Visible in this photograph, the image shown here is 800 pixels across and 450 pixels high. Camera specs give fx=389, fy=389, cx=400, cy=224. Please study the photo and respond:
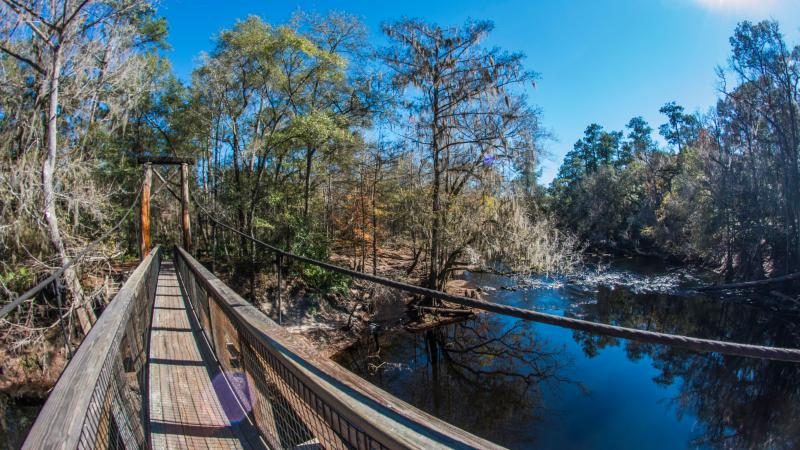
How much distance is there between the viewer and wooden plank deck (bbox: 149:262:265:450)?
1721 mm

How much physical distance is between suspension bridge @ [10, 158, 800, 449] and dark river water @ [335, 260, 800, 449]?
20.8 ft

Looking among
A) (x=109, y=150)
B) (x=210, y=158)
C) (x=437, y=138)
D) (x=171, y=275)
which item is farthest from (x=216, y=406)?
(x=210, y=158)

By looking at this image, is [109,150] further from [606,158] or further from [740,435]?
[606,158]

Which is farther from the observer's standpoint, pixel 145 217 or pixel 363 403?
pixel 145 217

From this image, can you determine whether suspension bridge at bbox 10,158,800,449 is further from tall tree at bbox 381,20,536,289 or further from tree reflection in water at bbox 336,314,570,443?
tall tree at bbox 381,20,536,289

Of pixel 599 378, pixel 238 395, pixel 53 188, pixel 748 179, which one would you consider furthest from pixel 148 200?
pixel 748 179

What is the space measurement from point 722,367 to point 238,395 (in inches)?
507

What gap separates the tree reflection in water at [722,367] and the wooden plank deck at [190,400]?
338 inches

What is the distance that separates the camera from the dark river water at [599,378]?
732 centimetres

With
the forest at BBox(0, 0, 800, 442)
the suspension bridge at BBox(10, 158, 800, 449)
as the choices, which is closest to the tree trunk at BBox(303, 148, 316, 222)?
the forest at BBox(0, 0, 800, 442)

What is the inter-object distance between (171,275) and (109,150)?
383 inches

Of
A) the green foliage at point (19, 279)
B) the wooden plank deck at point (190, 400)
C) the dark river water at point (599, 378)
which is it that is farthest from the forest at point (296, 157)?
the wooden plank deck at point (190, 400)

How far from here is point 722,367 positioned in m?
10.3

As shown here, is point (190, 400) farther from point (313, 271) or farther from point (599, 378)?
point (313, 271)
